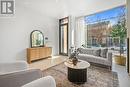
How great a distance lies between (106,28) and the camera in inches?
259

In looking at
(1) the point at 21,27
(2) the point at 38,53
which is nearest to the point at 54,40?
(2) the point at 38,53

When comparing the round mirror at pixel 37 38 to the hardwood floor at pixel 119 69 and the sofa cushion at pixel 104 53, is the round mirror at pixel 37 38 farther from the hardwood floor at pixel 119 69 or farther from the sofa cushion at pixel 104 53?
the sofa cushion at pixel 104 53

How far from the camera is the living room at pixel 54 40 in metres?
3.38

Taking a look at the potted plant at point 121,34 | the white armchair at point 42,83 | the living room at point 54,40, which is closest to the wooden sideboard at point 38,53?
the living room at point 54,40

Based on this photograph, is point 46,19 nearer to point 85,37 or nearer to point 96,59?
point 85,37

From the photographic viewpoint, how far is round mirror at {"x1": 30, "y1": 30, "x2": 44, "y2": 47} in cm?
676

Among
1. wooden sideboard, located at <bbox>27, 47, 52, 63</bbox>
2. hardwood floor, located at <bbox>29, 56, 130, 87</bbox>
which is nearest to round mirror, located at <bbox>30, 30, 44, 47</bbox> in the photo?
wooden sideboard, located at <bbox>27, 47, 52, 63</bbox>

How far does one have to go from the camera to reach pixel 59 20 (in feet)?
27.9

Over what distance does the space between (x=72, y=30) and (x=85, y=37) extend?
94 centimetres

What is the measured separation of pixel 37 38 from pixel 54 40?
146 cm

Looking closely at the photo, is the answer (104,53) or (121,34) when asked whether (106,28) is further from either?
(104,53)

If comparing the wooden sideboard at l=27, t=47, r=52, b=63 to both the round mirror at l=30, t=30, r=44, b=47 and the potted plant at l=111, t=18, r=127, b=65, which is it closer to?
the round mirror at l=30, t=30, r=44, b=47

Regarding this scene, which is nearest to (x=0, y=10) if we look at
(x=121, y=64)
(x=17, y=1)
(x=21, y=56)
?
(x=17, y=1)

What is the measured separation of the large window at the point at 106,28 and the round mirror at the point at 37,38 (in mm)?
2789
